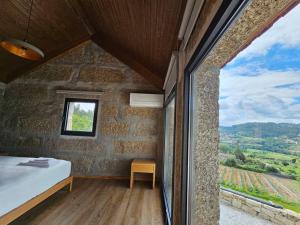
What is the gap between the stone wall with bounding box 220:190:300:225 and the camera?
0.55 m

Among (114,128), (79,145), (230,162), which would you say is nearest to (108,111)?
(114,128)

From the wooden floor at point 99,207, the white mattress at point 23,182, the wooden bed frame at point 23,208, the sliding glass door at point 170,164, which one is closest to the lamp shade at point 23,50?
the white mattress at point 23,182

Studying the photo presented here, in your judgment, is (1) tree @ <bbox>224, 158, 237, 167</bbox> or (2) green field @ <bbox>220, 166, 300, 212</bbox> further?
(1) tree @ <bbox>224, 158, 237, 167</bbox>

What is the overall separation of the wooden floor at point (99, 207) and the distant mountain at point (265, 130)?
1831 millimetres

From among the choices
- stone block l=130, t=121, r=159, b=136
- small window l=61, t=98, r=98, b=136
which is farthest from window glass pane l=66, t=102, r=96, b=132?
stone block l=130, t=121, r=159, b=136

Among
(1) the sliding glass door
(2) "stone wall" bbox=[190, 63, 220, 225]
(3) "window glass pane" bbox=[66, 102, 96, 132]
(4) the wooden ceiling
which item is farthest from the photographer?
(3) "window glass pane" bbox=[66, 102, 96, 132]

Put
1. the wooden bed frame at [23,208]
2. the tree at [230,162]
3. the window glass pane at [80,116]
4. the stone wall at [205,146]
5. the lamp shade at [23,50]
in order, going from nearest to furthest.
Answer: the tree at [230,162], the stone wall at [205,146], the wooden bed frame at [23,208], the lamp shade at [23,50], the window glass pane at [80,116]

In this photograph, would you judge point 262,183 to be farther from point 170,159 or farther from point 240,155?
point 170,159

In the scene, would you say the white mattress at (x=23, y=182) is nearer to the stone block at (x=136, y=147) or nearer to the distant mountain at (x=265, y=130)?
the stone block at (x=136, y=147)

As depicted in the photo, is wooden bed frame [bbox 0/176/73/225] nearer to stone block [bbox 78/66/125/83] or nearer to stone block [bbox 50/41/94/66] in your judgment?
stone block [bbox 78/66/125/83]

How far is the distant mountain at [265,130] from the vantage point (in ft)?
1.78

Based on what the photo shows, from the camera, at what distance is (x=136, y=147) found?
13.6 ft

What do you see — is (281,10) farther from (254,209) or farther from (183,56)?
(183,56)

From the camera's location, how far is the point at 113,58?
4457mm
